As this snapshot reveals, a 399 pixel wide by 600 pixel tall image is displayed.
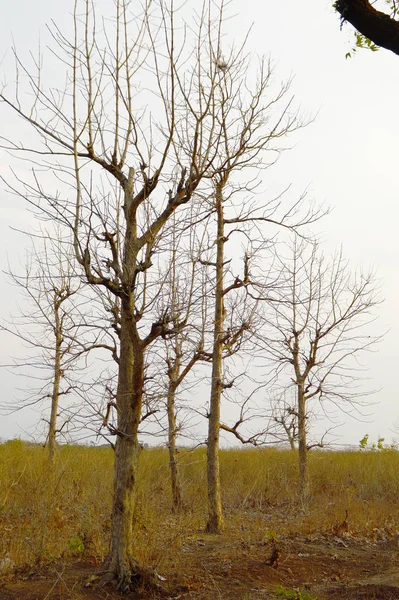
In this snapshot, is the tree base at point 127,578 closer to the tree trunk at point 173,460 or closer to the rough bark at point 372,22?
the rough bark at point 372,22

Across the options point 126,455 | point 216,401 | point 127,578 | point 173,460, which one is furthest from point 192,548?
point 173,460

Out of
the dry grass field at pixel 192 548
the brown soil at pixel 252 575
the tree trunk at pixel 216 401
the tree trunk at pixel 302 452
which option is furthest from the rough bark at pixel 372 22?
the tree trunk at pixel 302 452

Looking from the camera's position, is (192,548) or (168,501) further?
(168,501)

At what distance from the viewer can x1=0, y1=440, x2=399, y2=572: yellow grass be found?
25.0ft

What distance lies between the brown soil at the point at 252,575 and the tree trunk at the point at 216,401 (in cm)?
51

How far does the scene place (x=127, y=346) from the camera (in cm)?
619

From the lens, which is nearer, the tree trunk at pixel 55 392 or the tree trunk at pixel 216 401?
the tree trunk at pixel 216 401

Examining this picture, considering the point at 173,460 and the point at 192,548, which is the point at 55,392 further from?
the point at 192,548

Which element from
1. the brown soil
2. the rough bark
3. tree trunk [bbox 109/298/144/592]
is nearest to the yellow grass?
the brown soil

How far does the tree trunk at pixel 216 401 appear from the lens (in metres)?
10.4

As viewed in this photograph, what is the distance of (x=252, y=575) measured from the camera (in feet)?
23.4

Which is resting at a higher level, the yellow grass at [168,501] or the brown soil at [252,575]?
the yellow grass at [168,501]

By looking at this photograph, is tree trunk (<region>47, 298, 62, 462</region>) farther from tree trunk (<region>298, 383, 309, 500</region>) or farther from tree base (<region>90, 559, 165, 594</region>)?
tree base (<region>90, 559, 165, 594</region>)

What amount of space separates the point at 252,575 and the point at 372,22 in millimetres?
5897
